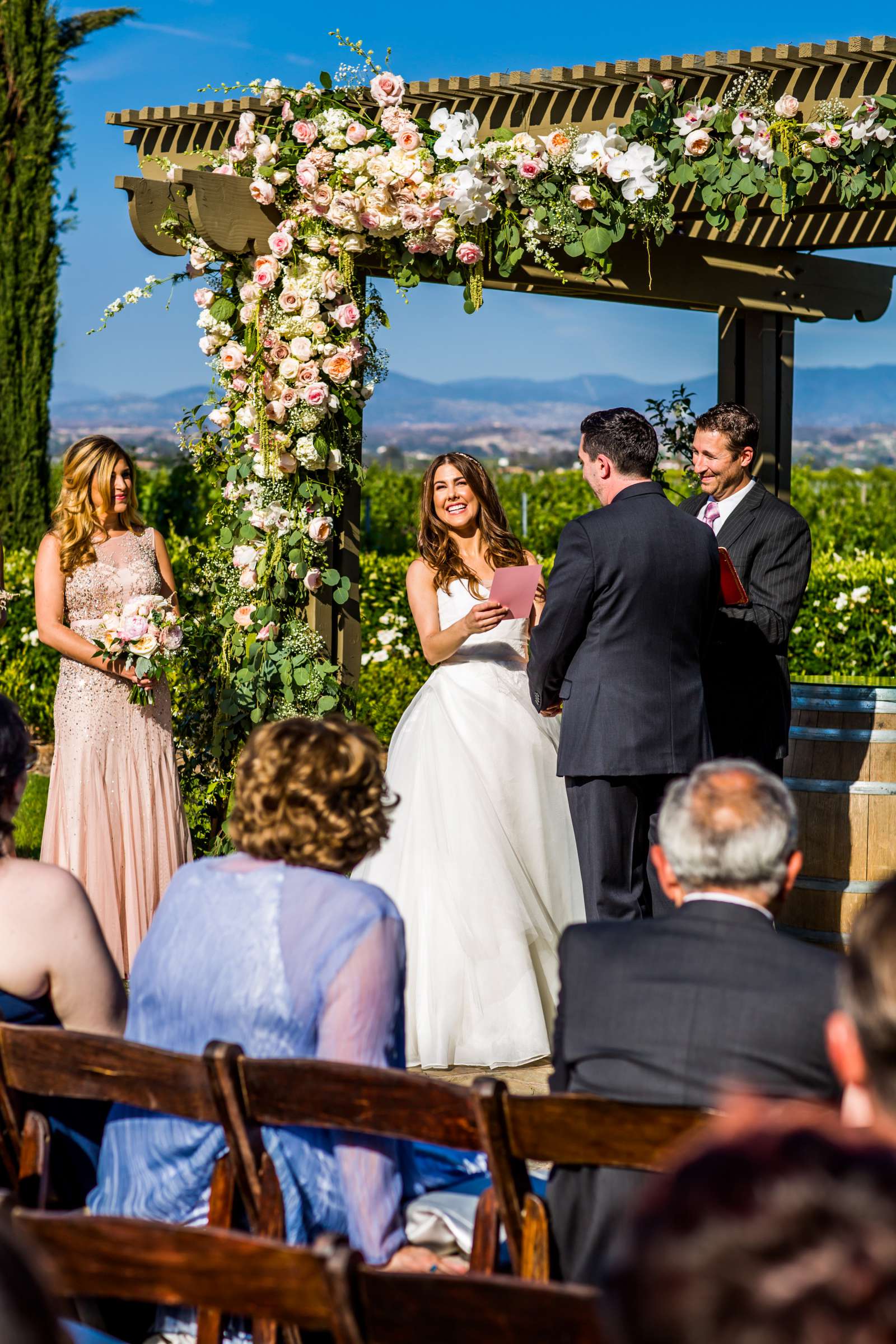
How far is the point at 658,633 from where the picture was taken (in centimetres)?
430

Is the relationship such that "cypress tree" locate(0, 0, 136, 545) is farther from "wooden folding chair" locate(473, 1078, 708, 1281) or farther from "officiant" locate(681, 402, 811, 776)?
"wooden folding chair" locate(473, 1078, 708, 1281)

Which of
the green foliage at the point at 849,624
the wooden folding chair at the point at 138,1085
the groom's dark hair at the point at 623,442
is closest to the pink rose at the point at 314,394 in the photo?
the groom's dark hair at the point at 623,442

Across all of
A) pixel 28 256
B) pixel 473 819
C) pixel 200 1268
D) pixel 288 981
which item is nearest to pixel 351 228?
pixel 473 819

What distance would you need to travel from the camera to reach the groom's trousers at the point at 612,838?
14.3 ft

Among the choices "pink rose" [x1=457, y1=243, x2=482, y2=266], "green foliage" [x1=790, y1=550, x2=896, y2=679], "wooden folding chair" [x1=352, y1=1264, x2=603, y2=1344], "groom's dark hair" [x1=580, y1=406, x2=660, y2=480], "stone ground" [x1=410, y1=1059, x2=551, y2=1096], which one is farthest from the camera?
"green foliage" [x1=790, y1=550, x2=896, y2=679]

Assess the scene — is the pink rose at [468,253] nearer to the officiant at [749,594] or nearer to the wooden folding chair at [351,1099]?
the officiant at [749,594]

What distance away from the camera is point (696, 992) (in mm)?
2068

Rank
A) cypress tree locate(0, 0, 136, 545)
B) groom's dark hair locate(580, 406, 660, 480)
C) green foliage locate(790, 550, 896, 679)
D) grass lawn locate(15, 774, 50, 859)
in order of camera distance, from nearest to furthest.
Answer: groom's dark hair locate(580, 406, 660, 480), grass lawn locate(15, 774, 50, 859), green foliage locate(790, 550, 896, 679), cypress tree locate(0, 0, 136, 545)

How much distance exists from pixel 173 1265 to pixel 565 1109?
0.62 meters

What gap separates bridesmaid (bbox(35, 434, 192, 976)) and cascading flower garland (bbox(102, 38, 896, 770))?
36 centimetres

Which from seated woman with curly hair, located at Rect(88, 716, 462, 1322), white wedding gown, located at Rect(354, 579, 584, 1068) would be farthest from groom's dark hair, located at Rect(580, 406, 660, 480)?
seated woman with curly hair, located at Rect(88, 716, 462, 1322)

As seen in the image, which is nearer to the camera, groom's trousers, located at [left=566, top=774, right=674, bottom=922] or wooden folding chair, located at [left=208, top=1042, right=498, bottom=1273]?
wooden folding chair, located at [left=208, top=1042, right=498, bottom=1273]

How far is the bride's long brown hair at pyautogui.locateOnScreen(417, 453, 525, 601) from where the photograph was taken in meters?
4.89

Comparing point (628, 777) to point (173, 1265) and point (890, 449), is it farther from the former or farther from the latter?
point (890, 449)
